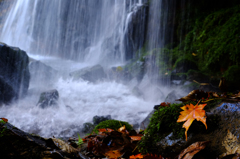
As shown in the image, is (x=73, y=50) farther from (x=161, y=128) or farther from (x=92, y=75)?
(x=161, y=128)

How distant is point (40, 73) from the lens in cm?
1236

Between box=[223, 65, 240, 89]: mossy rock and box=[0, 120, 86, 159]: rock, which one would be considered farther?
box=[223, 65, 240, 89]: mossy rock

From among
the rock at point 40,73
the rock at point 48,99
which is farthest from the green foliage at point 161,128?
the rock at point 40,73

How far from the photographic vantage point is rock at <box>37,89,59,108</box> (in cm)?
677

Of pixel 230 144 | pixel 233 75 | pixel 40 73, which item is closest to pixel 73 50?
pixel 40 73

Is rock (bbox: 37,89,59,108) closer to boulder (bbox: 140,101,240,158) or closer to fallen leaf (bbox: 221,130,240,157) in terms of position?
boulder (bbox: 140,101,240,158)

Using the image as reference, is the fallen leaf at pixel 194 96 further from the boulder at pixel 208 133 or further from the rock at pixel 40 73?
the rock at pixel 40 73

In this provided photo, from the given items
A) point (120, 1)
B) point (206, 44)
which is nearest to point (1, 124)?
point (206, 44)

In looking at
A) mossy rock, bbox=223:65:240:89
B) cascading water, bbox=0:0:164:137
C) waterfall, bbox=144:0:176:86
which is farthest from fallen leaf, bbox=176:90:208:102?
waterfall, bbox=144:0:176:86

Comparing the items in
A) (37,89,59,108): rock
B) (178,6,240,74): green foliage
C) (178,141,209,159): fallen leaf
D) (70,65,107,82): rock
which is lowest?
(37,89,59,108): rock

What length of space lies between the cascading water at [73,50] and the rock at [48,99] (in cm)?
28

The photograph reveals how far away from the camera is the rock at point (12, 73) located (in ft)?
22.8

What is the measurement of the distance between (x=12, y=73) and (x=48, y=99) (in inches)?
95.9

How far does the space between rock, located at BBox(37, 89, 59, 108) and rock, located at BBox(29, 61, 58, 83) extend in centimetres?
548
